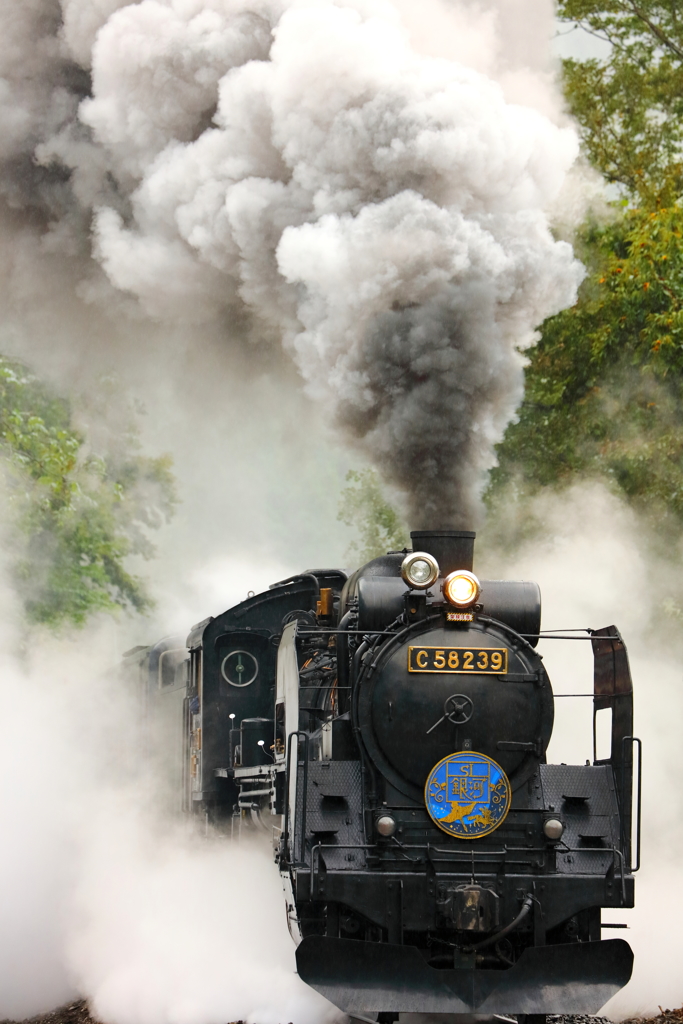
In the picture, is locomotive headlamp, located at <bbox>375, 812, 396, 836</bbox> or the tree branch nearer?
locomotive headlamp, located at <bbox>375, 812, 396, 836</bbox>

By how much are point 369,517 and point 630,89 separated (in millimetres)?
7603

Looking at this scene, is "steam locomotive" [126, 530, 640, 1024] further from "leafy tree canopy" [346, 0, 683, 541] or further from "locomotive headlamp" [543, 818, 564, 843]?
"leafy tree canopy" [346, 0, 683, 541]

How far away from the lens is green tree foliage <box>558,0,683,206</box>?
17.7 m

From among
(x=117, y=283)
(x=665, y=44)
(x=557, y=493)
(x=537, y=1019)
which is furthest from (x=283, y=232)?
(x=665, y=44)

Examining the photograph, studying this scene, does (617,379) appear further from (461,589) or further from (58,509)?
(461,589)

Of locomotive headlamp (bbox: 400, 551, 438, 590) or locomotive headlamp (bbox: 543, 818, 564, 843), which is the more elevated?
locomotive headlamp (bbox: 400, 551, 438, 590)

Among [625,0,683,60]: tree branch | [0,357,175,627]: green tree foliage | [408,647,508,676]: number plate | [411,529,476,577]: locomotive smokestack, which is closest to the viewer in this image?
[408,647,508,676]: number plate

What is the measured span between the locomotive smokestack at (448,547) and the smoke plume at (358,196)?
1.16 m

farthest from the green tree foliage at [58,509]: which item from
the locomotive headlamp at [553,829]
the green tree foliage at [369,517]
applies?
the locomotive headlamp at [553,829]

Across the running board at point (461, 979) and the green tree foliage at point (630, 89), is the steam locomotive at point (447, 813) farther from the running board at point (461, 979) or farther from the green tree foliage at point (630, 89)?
the green tree foliage at point (630, 89)

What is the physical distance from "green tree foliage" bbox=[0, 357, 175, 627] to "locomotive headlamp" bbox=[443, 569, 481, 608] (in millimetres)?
9824

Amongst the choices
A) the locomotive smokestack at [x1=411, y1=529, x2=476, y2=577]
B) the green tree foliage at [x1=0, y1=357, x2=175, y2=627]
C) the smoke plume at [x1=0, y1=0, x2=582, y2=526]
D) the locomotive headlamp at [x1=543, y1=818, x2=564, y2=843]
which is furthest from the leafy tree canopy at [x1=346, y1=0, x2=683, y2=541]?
the locomotive headlamp at [x1=543, y1=818, x2=564, y2=843]

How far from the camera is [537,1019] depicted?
571cm

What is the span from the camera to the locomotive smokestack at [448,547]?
6.43 metres
